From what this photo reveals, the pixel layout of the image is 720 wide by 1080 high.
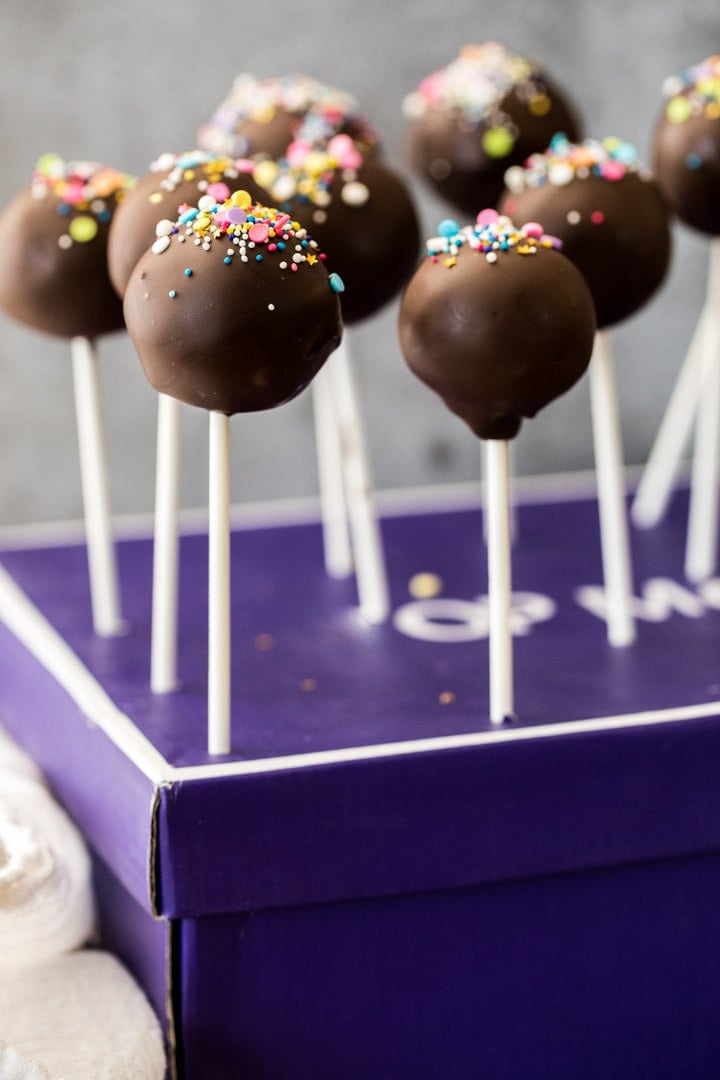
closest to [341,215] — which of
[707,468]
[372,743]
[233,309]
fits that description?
[233,309]

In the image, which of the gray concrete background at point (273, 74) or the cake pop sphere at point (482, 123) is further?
the gray concrete background at point (273, 74)

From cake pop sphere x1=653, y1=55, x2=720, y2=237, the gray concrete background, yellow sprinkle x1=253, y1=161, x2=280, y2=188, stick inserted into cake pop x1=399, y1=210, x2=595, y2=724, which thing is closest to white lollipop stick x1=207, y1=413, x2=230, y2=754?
stick inserted into cake pop x1=399, y1=210, x2=595, y2=724

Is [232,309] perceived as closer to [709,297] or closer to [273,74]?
[709,297]

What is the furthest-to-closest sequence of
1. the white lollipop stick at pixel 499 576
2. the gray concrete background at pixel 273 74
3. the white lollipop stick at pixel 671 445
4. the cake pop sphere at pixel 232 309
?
the gray concrete background at pixel 273 74
the white lollipop stick at pixel 671 445
the white lollipop stick at pixel 499 576
the cake pop sphere at pixel 232 309

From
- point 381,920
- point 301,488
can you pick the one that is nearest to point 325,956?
point 381,920

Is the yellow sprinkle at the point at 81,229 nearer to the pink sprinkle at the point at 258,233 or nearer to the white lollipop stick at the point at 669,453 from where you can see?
the pink sprinkle at the point at 258,233

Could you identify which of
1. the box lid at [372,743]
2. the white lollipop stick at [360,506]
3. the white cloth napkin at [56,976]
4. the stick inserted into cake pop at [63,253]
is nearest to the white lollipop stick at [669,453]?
the box lid at [372,743]
